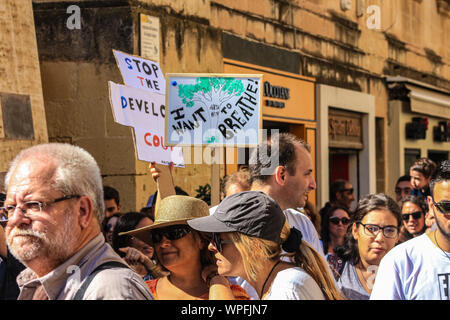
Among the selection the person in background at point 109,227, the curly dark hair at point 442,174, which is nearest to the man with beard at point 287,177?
the curly dark hair at point 442,174

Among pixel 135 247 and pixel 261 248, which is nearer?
pixel 261 248

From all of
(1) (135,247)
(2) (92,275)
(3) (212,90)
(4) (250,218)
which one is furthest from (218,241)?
(3) (212,90)

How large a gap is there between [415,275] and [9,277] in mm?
1840

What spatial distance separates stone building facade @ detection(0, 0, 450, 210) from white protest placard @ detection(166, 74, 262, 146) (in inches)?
80.3

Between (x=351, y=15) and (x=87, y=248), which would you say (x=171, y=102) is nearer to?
(x=87, y=248)

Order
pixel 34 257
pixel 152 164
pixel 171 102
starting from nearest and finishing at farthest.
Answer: pixel 34 257 < pixel 152 164 < pixel 171 102

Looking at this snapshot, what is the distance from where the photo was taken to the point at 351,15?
14.8 metres

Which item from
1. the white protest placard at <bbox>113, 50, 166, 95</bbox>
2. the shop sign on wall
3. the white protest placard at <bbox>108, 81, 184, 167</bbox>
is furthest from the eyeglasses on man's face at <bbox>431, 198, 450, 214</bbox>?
the shop sign on wall

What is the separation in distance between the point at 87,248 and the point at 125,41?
6157 millimetres

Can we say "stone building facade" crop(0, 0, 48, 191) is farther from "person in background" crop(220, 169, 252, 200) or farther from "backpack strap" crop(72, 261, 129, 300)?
"backpack strap" crop(72, 261, 129, 300)

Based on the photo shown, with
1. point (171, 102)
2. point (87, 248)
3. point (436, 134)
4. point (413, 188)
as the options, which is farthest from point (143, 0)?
point (436, 134)

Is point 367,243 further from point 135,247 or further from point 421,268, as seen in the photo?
point 135,247

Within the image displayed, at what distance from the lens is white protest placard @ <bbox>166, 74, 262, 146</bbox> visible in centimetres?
586

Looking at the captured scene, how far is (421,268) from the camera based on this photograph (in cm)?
344
